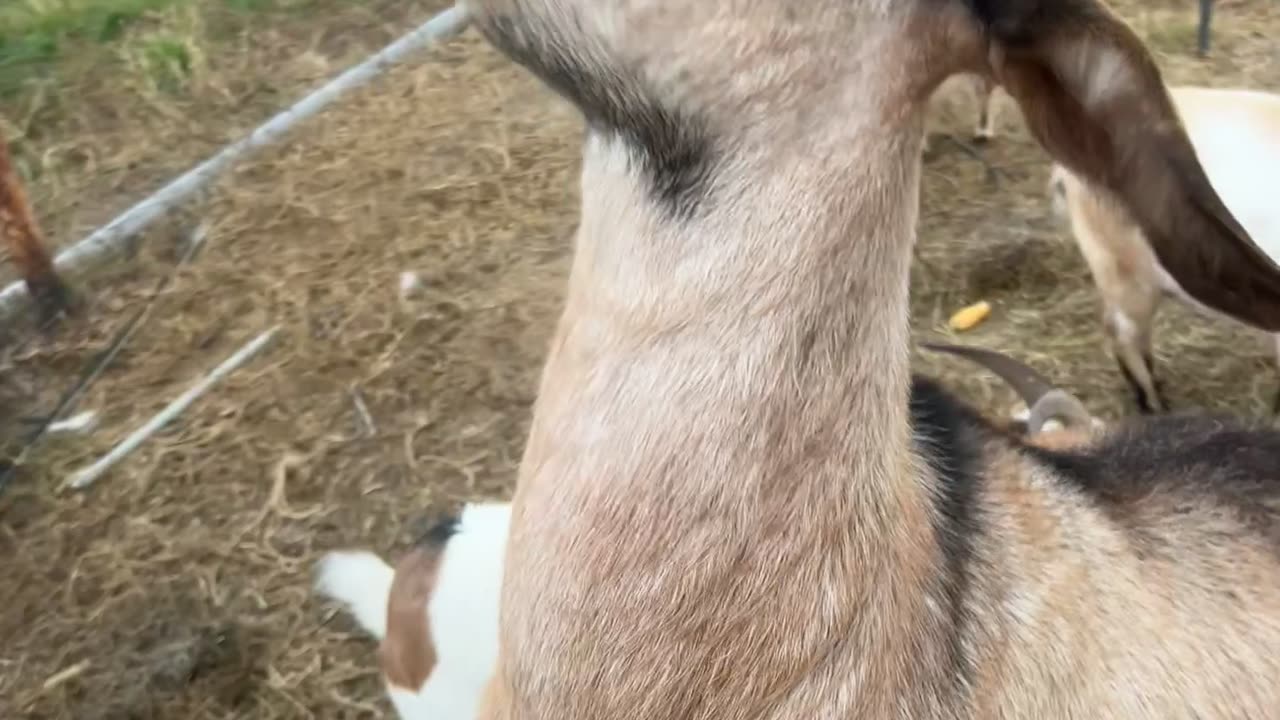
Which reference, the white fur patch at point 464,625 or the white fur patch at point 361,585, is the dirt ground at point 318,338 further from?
the white fur patch at point 464,625

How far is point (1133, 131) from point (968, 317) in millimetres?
2234

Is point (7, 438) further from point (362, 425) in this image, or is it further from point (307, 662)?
point (307, 662)

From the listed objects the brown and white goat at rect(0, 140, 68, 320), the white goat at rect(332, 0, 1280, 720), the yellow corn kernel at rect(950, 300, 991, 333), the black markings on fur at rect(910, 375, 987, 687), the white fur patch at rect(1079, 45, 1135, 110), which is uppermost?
the white fur patch at rect(1079, 45, 1135, 110)

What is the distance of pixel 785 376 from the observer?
94 cm

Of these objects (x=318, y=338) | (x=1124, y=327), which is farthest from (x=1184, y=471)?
(x=318, y=338)

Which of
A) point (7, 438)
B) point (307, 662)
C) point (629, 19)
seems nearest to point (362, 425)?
point (307, 662)

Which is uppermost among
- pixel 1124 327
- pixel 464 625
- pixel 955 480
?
pixel 955 480

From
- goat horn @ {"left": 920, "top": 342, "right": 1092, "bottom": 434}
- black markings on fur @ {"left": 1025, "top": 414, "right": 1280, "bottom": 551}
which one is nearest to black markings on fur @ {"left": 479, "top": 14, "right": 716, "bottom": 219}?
black markings on fur @ {"left": 1025, "top": 414, "right": 1280, "bottom": 551}

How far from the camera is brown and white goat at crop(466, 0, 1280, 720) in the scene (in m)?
0.85

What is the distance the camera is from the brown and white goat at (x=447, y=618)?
1.88m

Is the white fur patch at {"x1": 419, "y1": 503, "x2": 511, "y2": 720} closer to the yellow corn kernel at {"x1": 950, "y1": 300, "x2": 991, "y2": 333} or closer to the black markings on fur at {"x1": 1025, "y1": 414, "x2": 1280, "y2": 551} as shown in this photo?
the black markings on fur at {"x1": 1025, "y1": 414, "x2": 1280, "y2": 551}

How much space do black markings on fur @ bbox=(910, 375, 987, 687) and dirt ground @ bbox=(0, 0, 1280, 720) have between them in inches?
37.0

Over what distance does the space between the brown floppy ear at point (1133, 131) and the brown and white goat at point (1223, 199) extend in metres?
1.60

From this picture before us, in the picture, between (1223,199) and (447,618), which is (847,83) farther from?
(1223,199)
